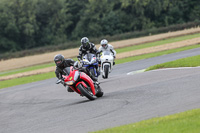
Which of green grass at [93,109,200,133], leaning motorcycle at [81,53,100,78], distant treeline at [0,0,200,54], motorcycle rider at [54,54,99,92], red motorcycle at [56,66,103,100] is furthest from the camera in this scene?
distant treeline at [0,0,200,54]

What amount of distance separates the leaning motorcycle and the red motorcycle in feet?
10.9

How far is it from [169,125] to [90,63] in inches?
343

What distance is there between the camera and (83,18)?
8631cm

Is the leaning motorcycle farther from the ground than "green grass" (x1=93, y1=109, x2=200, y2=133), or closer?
closer

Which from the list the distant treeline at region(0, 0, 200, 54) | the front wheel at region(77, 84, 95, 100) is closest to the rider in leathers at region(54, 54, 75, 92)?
the front wheel at region(77, 84, 95, 100)

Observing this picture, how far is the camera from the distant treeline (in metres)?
81.4

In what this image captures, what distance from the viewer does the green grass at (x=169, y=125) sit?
6.13 metres

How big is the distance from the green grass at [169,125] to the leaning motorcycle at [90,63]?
8.02 metres

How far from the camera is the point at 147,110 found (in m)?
8.36

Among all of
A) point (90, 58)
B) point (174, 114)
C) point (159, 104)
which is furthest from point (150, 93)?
point (90, 58)

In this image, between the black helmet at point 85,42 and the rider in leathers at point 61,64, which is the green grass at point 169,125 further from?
the black helmet at point 85,42

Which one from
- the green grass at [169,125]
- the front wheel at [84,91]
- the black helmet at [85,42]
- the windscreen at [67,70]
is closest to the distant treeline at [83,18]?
the black helmet at [85,42]

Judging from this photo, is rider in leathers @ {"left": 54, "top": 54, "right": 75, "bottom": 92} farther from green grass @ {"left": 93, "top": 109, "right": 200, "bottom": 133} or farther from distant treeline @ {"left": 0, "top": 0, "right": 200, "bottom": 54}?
distant treeline @ {"left": 0, "top": 0, "right": 200, "bottom": 54}

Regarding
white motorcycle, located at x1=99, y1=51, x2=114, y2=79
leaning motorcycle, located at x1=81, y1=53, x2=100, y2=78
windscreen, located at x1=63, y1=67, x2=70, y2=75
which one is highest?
windscreen, located at x1=63, y1=67, x2=70, y2=75
